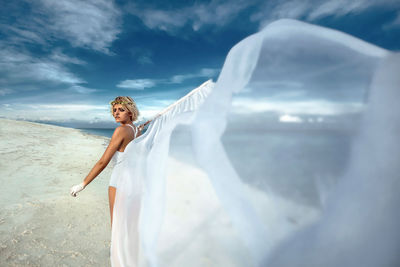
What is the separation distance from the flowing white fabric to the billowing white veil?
0.05ft

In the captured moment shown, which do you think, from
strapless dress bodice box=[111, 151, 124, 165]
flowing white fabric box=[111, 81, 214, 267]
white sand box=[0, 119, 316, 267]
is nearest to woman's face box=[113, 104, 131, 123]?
strapless dress bodice box=[111, 151, 124, 165]

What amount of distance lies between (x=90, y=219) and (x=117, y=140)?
6.68 ft

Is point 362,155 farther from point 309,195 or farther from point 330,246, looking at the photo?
point 330,246

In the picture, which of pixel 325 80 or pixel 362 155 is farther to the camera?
pixel 325 80

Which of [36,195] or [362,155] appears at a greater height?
[362,155]

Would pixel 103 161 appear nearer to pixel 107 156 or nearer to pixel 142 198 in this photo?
pixel 107 156

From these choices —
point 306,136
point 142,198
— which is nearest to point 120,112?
point 142,198

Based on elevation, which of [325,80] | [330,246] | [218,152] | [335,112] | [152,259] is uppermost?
[325,80]

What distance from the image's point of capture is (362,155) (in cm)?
95

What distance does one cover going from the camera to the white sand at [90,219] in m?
1.05

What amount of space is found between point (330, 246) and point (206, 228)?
612mm

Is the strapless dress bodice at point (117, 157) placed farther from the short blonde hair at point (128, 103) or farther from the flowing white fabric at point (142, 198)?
the short blonde hair at point (128, 103)

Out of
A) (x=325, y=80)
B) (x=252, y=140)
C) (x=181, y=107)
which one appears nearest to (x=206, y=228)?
(x=252, y=140)

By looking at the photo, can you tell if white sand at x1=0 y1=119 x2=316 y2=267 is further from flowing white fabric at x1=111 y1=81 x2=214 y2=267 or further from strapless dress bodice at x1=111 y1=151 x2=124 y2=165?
strapless dress bodice at x1=111 y1=151 x2=124 y2=165
